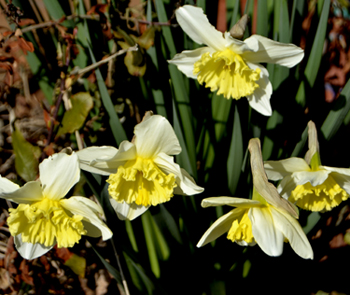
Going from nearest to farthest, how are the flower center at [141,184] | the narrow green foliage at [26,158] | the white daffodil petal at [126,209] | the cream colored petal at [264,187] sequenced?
the cream colored petal at [264,187] → the flower center at [141,184] → the white daffodil petal at [126,209] → the narrow green foliage at [26,158]

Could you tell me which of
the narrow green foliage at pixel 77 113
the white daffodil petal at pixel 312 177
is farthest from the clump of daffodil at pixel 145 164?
the white daffodil petal at pixel 312 177

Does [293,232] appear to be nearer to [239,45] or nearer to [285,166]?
[285,166]

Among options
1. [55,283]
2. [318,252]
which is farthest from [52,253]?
[318,252]

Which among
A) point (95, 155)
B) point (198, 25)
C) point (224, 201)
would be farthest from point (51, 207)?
point (198, 25)

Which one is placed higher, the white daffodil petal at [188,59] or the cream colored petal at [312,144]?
the white daffodil petal at [188,59]

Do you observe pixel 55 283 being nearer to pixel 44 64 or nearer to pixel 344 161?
pixel 44 64

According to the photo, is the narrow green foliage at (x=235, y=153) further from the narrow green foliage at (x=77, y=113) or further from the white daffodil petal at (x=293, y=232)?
the narrow green foliage at (x=77, y=113)
